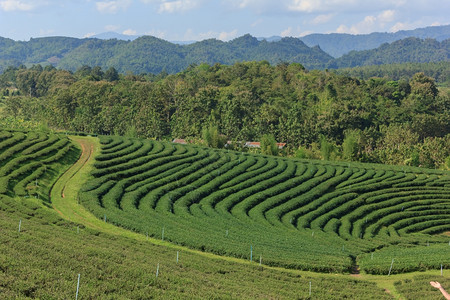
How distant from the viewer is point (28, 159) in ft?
148

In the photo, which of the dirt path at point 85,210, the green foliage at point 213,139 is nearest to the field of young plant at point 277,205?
the dirt path at point 85,210

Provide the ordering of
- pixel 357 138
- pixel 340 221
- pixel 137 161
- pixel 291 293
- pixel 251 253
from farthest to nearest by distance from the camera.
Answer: pixel 357 138
pixel 137 161
pixel 340 221
pixel 251 253
pixel 291 293

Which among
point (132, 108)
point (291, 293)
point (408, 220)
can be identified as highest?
point (132, 108)

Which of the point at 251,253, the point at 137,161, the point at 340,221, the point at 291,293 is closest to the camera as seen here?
the point at 291,293

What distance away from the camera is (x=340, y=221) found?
146ft

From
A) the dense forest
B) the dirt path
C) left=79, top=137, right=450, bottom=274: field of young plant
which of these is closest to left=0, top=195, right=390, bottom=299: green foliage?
the dirt path

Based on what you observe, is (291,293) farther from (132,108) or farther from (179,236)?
(132,108)

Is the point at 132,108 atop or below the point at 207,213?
atop

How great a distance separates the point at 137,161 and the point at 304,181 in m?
21.0

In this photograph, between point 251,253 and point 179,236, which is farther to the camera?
point 179,236

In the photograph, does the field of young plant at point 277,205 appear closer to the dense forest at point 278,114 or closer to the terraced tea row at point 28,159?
the terraced tea row at point 28,159

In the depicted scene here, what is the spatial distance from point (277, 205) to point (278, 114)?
202ft

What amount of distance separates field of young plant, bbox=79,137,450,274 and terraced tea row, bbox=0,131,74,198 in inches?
183

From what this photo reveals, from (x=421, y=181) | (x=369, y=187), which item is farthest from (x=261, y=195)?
(x=421, y=181)
